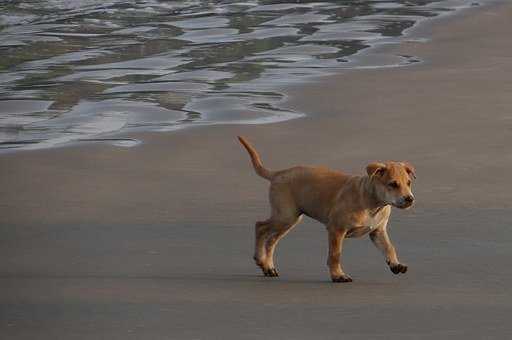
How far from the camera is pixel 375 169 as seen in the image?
773 cm

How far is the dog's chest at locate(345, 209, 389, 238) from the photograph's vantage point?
7852mm

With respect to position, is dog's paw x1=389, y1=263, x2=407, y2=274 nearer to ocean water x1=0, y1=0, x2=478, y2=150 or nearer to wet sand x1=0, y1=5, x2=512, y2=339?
wet sand x1=0, y1=5, x2=512, y2=339

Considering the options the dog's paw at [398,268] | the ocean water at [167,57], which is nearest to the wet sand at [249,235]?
the dog's paw at [398,268]

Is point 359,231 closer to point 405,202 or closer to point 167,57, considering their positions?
point 405,202

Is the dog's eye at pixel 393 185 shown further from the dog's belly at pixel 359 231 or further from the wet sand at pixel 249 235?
the wet sand at pixel 249 235

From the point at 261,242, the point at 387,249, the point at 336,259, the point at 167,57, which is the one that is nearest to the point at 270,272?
the point at 261,242

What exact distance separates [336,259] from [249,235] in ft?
4.63

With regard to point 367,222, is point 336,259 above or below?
below

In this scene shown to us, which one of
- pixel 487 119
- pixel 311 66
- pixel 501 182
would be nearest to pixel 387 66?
pixel 311 66

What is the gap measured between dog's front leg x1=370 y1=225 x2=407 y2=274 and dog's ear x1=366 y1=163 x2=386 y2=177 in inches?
14.4

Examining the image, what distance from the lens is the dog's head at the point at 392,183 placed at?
763 centimetres

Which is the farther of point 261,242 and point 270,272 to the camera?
point 261,242

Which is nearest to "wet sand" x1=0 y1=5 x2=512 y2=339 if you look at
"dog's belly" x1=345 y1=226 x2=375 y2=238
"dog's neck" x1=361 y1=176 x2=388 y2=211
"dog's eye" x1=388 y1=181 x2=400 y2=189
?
"dog's belly" x1=345 y1=226 x2=375 y2=238

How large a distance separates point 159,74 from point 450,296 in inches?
398
